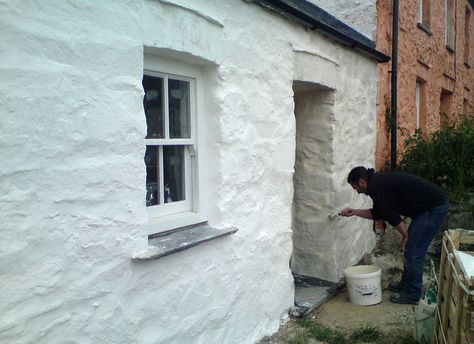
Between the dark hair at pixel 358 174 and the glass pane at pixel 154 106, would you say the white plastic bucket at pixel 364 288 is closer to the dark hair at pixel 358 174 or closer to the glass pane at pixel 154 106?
the dark hair at pixel 358 174

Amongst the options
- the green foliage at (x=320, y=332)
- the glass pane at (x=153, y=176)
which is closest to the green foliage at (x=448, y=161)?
the green foliage at (x=320, y=332)

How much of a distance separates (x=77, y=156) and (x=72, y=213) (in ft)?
0.97

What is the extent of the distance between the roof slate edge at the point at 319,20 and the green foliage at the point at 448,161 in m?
1.98

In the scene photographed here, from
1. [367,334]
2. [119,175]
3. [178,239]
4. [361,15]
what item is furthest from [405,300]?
[361,15]

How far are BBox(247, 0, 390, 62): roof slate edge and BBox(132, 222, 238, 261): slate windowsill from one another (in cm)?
191

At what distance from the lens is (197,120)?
11.3ft

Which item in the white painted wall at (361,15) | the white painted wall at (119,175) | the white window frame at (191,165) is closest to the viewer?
the white painted wall at (119,175)

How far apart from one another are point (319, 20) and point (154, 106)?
241 centimetres

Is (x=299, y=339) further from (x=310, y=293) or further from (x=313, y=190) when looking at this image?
(x=313, y=190)

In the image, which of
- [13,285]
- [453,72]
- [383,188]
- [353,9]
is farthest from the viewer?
[453,72]

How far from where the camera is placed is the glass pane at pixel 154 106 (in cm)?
311

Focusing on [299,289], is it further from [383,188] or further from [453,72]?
[453,72]

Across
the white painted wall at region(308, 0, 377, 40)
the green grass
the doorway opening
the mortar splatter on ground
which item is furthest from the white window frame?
the white painted wall at region(308, 0, 377, 40)

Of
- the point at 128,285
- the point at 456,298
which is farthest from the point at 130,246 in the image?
the point at 456,298
